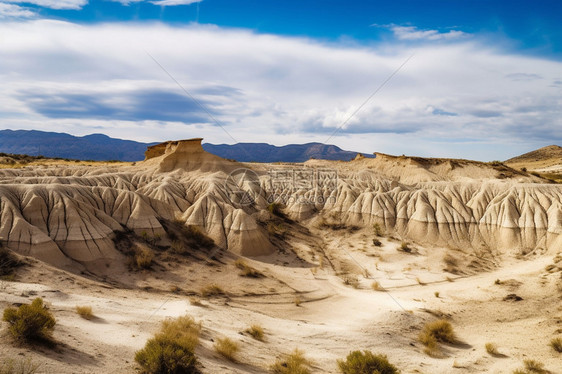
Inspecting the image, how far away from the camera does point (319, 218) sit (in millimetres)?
51156

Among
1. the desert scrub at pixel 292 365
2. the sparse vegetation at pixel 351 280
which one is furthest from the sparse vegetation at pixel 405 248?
the desert scrub at pixel 292 365

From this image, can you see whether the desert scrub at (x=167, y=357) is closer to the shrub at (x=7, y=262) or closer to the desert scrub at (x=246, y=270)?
the shrub at (x=7, y=262)

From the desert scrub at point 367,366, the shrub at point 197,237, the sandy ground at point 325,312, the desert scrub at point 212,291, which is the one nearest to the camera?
the sandy ground at point 325,312

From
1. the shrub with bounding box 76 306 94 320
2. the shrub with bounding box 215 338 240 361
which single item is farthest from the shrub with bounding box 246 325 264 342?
the shrub with bounding box 76 306 94 320

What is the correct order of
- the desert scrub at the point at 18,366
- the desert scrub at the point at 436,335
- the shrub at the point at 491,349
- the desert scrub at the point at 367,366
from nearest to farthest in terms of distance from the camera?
1. the desert scrub at the point at 18,366
2. the desert scrub at the point at 367,366
3. the shrub at the point at 491,349
4. the desert scrub at the point at 436,335

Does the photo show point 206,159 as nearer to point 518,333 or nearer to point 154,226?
point 154,226

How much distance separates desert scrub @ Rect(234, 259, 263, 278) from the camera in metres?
31.4

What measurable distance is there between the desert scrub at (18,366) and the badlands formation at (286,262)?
1.17 feet

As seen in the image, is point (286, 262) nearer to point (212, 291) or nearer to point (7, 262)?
point (212, 291)

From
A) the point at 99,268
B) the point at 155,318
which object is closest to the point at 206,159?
the point at 99,268

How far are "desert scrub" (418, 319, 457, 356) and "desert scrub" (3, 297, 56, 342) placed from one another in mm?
17283

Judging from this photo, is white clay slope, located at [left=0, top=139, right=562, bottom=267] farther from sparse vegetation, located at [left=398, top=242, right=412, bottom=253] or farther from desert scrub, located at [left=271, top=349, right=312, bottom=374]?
desert scrub, located at [left=271, top=349, right=312, bottom=374]

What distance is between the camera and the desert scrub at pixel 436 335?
19122mm

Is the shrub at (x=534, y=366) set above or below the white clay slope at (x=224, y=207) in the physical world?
below
